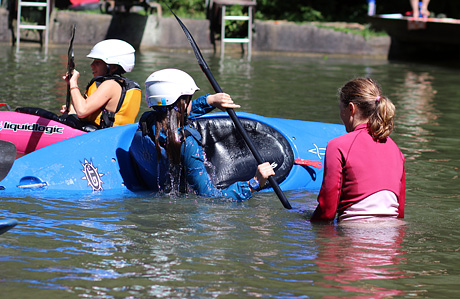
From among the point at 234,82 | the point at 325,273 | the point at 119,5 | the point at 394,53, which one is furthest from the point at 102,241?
the point at 394,53

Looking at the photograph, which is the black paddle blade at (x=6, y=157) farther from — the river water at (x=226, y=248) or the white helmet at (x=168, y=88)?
the white helmet at (x=168, y=88)

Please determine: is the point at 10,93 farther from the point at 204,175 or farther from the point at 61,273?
the point at 61,273

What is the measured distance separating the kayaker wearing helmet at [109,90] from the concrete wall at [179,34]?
846 cm

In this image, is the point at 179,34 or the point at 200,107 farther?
the point at 179,34

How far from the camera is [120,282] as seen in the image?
10.3 feet

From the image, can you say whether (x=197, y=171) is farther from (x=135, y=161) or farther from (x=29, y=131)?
(x=29, y=131)

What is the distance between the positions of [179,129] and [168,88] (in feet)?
0.84

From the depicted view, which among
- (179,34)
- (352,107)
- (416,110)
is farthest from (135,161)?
(179,34)

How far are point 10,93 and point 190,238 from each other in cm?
515

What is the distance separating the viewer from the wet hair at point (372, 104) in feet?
11.3

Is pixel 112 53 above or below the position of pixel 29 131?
above

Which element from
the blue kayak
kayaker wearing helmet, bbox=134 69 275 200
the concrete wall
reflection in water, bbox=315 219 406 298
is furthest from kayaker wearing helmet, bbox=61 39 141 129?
the concrete wall

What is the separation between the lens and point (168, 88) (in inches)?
166

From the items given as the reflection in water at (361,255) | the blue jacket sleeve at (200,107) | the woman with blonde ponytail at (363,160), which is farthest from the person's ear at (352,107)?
the blue jacket sleeve at (200,107)
